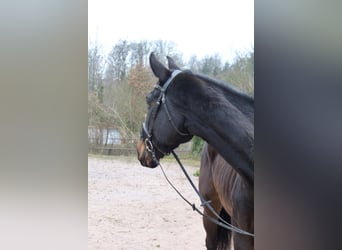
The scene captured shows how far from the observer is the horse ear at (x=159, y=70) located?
1732 millimetres

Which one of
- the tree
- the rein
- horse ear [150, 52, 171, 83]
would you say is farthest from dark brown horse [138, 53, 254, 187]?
the tree

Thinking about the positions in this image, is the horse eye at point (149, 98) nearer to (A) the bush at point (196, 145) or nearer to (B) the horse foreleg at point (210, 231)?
(A) the bush at point (196, 145)

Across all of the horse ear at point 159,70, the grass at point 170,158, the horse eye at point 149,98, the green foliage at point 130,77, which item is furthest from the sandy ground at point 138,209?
the horse ear at point 159,70

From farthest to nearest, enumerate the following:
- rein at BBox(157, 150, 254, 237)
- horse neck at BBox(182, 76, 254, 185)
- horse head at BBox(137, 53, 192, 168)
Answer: rein at BBox(157, 150, 254, 237), horse head at BBox(137, 53, 192, 168), horse neck at BBox(182, 76, 254, 185)

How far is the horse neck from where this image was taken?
1603 millimetres

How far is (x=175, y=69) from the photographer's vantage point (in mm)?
1734

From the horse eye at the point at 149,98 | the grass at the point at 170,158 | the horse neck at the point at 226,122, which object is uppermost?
the horse eye at the point at 149,98

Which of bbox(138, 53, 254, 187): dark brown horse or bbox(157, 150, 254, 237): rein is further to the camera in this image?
bbox(157, 150, 254, 237): rein

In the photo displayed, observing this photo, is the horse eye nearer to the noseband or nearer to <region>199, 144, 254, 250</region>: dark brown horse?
the noseband

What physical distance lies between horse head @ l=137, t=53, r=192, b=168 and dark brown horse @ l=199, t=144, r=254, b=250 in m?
0.15

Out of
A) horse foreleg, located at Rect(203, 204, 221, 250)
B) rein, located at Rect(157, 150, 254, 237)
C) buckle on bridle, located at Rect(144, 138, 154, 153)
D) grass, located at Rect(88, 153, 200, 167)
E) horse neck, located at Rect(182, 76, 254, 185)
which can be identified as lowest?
horse foreleg, located at Rect(203, 204, 221, 250)

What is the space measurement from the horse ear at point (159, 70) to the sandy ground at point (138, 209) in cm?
38
